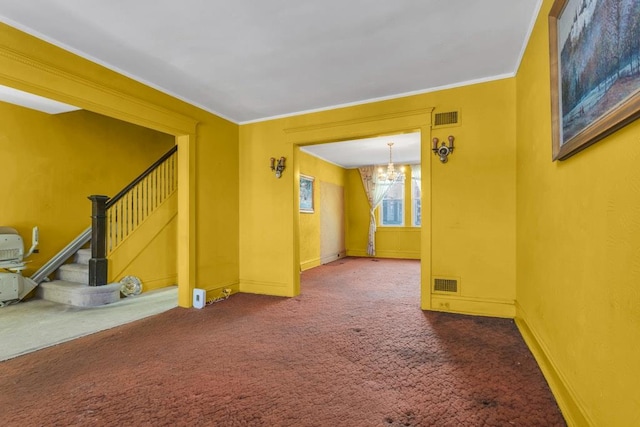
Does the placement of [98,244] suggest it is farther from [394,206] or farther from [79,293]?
[394,206]

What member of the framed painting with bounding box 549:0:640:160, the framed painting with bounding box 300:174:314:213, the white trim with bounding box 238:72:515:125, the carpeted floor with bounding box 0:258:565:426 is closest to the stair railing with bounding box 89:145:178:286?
the carpeted floor with bounding box 0:258:565:426

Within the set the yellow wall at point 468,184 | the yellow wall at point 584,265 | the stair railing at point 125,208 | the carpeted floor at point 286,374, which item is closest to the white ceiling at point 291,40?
the yellow wall at point 468,184

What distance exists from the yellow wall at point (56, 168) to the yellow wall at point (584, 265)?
623cm

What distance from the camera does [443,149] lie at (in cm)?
353

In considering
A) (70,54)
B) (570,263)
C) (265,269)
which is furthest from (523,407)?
(70,54)

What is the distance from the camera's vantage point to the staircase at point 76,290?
12.9 feet

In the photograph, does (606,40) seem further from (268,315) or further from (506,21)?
(268,315)

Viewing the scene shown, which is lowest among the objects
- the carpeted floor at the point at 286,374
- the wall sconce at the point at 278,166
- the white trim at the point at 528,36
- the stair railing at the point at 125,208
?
the carpeted floor at the point at 286,374

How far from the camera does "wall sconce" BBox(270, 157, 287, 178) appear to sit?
4422 millimetres

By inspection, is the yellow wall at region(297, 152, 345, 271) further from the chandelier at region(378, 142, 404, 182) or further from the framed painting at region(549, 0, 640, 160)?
the framed painting at region(549, 0, 640, 160)

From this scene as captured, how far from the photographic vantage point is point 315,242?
7316 mm

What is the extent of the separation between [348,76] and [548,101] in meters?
1.86

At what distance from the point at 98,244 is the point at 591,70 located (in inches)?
203

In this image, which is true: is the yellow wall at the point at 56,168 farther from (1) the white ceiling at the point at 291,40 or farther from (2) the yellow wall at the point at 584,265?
(2) the yellow wall at the point at 584,265
